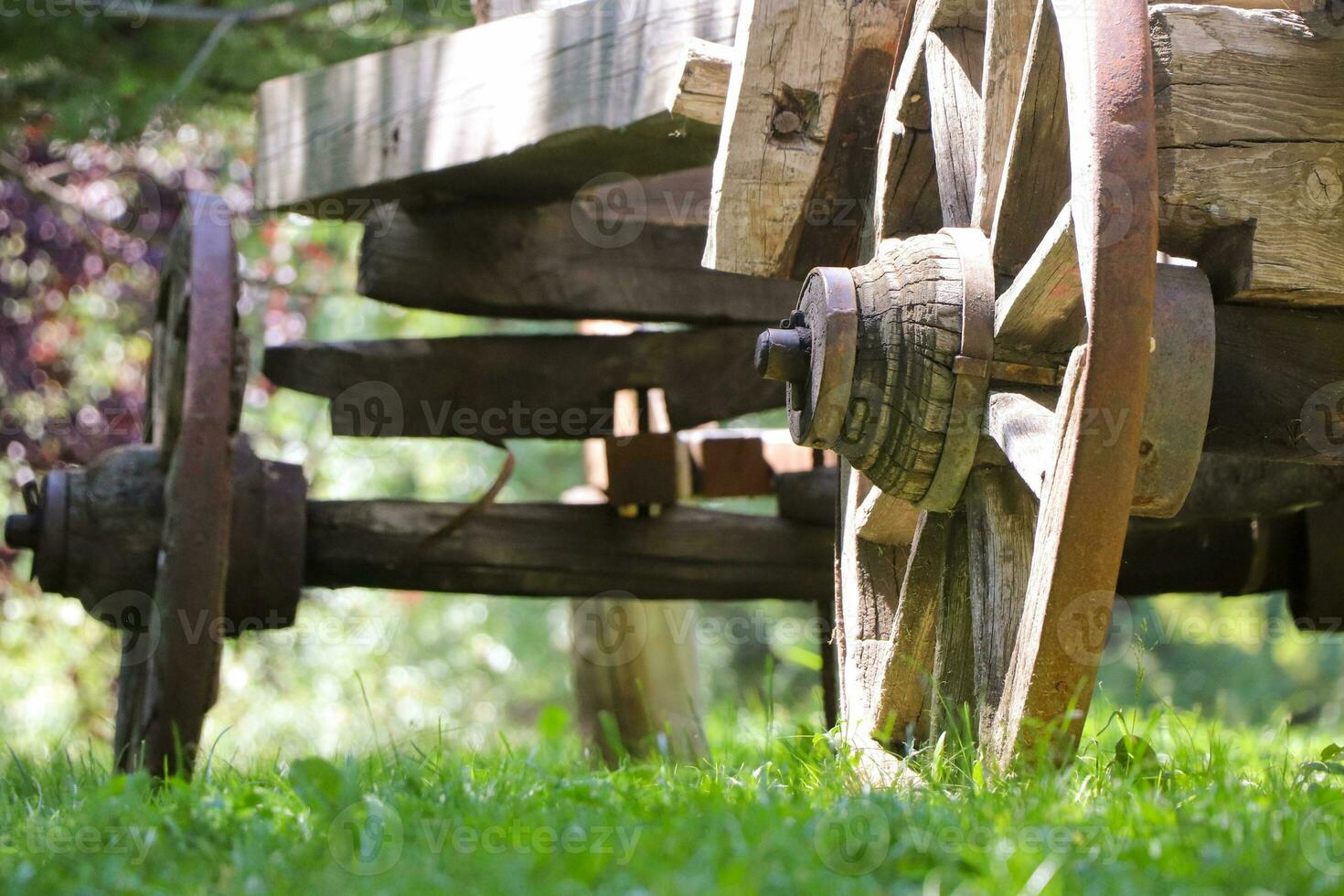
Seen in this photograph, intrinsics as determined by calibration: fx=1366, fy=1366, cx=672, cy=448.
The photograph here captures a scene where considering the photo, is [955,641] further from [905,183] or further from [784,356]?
[905,183]

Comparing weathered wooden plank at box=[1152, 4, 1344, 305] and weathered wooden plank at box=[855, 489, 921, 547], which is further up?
weathered wooden plank at box=[1152, 4, 1344, 305]

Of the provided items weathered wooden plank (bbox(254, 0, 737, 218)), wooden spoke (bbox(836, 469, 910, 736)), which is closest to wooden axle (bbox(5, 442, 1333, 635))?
weathered wooden plank (bbox(254, 0, 737, 218))

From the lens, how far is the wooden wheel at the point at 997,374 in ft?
5.21

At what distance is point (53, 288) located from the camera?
245 inches

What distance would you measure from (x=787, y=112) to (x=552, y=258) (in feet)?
4.39

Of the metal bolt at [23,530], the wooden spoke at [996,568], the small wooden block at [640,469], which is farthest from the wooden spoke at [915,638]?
the metal bolt at [23,530]

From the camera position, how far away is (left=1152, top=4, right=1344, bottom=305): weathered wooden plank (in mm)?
1867

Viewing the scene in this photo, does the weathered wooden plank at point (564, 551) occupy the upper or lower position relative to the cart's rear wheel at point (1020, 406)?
lower

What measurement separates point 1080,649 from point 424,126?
2273 millimetres

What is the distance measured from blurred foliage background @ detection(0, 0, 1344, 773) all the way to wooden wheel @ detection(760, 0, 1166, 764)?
0.84ft

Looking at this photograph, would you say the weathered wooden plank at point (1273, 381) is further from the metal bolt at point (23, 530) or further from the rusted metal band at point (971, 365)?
the metal bolt at point (23, 530)

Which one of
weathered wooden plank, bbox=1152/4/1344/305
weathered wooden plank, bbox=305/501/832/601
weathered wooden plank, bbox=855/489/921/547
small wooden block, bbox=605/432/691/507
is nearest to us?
weathered wooden plank, bbox=1152/4/1344/305

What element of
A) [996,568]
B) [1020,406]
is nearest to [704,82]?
[1020,406]

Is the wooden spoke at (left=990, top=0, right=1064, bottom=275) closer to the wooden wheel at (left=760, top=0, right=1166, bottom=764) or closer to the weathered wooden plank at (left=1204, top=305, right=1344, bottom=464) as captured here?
the wooden wheel at (left=760, top=0, right=1166, bottom=764)
